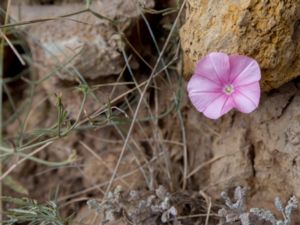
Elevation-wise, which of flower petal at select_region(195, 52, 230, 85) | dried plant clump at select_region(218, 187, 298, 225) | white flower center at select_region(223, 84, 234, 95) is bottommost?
dried plant clump at select_region(218, 187, 298, 225)

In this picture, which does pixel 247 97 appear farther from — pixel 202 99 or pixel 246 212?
pixel 246 212

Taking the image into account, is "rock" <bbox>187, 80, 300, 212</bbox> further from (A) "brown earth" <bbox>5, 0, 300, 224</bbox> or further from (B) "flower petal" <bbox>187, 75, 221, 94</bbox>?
(B) "flower petal" <bbox>187, 75, 221, 94</bbox>

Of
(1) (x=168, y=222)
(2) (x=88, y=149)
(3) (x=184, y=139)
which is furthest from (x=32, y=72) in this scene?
(1) (x=168, y=222)

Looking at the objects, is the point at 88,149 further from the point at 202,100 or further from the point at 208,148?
the point at 202,100

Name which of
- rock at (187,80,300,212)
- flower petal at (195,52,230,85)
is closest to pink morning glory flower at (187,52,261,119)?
flower petal at (195,52,230,85)

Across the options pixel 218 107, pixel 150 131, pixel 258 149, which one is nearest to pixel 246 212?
pixel 258 149

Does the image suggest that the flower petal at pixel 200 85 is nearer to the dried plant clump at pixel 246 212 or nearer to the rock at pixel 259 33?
the rock at pixel 259 33

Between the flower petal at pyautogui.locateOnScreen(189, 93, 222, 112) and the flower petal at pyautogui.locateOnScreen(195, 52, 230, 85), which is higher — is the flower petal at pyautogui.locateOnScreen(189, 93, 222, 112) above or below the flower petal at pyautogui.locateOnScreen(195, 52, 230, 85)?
below

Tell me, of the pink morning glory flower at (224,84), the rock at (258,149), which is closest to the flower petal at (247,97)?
the pink morning glory flower at (224,84)
